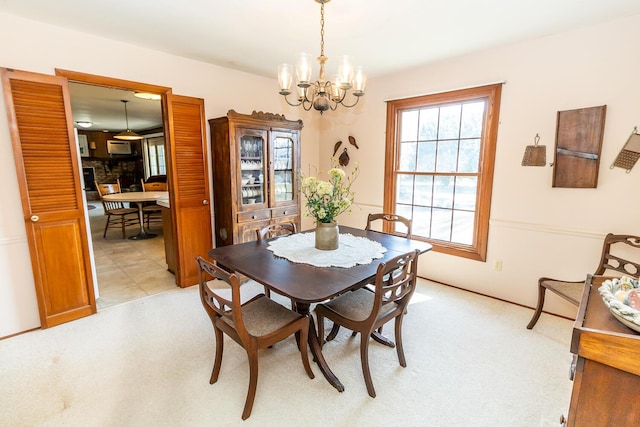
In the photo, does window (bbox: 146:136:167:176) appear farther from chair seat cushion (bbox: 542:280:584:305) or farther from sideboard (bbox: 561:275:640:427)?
sideboard (bbox: 561:275:640:427)

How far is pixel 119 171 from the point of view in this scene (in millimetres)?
10008

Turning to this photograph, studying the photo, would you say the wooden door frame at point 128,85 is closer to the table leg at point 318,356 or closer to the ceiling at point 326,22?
the ceiling at point 326,22

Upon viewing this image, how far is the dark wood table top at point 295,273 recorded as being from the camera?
158 cm

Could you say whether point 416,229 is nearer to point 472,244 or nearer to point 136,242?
point 472,244

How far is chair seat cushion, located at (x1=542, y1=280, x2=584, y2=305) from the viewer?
7.18 ft

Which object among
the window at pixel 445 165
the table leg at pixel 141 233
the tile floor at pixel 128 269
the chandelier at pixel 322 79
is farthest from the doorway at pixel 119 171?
the window at pixel 445 165

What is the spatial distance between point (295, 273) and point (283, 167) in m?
2.12

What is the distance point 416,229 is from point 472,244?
0.66 m

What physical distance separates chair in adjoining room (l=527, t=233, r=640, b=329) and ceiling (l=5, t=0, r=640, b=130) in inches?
65.0

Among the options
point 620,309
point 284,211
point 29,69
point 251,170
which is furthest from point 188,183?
point 620,309

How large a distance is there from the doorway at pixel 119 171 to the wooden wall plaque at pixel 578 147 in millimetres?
3973

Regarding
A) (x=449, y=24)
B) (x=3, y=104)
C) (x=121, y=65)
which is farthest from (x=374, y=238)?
(x=3, y=104)

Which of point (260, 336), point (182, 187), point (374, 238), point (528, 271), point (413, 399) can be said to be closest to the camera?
point (260, 336)

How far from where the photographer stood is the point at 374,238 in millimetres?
2615
